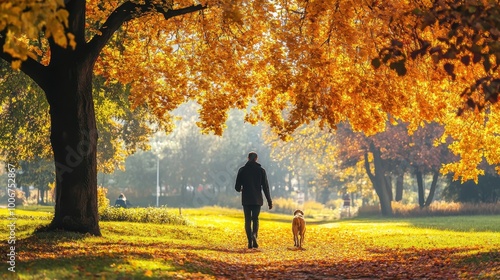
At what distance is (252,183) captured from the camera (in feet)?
62.7

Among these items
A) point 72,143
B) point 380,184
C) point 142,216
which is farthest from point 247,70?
point 380,184

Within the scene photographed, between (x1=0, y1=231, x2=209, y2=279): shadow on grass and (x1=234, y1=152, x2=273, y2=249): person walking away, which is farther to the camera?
(x1=234, y1=152, x2=273, y2=249): person walking away

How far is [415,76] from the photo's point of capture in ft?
64.1

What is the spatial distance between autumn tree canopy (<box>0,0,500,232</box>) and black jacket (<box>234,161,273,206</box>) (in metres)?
1.34

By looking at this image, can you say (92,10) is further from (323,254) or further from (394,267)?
(394,267)

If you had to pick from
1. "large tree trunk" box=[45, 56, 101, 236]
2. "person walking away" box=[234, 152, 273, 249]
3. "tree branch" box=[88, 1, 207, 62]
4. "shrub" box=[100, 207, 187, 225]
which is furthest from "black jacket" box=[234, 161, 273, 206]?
"shrub" box=[100, 207, 187, 225]

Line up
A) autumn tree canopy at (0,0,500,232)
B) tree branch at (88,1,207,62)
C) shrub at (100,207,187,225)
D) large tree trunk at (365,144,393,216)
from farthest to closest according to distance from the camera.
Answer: large tree trunk at (365,144,393,216) → shrub at (100,207,187,225) → tree branch at (88,1,207,62) → autumn tree canopy at (0,0,500,232)

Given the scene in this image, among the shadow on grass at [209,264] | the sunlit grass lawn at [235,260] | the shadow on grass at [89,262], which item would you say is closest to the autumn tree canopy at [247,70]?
the sunlit grass lawn at [235,260]

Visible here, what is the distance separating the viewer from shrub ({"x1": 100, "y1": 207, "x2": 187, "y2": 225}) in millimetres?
29188

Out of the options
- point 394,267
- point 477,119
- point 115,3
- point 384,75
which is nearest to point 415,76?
point 384,75

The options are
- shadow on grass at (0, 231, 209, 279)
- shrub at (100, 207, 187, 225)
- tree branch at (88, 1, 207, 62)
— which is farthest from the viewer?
shrub at (100, 207, 187, 225)

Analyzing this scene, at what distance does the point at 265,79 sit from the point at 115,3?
4.58 meters

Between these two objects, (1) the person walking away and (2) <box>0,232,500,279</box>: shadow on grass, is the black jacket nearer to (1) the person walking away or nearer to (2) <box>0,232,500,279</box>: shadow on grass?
(1) the person walking away

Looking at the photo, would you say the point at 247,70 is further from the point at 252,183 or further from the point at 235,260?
the point at 235,260
